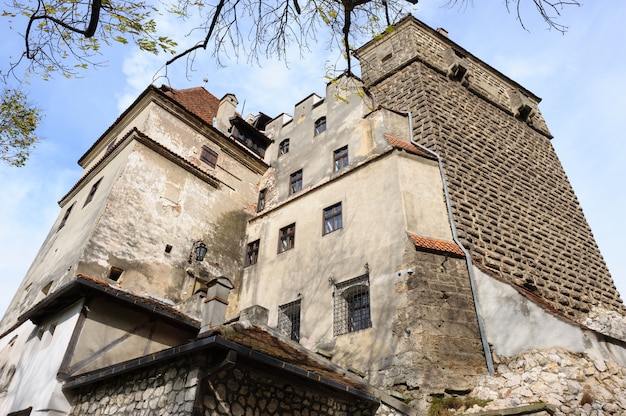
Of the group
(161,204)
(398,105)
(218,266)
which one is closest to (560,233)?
(398,105)

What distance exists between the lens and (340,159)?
541 inches

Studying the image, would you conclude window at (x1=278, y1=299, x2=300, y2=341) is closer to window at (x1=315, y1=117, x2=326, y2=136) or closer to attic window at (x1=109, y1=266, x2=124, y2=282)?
attic window at (x1=109, y1=266, x2=124, y2=282)

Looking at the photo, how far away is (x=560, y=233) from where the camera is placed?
13398 millimetres

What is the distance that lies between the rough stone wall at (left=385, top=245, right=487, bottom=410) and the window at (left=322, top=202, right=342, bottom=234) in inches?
109

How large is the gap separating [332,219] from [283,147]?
558 centimetres

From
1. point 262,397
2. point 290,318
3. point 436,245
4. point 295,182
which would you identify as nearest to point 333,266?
point 290,318

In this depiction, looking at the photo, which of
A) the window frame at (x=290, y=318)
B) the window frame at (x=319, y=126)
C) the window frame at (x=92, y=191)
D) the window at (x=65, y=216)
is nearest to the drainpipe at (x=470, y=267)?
the window frame at (x=319, y=126)

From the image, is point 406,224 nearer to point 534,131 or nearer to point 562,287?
point 562,287

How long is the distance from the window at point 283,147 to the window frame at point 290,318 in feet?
22.1

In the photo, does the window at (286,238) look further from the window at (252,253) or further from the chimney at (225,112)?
the chimney at (225,112)

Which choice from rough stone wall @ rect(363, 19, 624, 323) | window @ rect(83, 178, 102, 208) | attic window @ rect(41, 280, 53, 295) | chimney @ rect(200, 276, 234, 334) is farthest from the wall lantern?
rough stone wall @ rect(363, 19, 624, 323)

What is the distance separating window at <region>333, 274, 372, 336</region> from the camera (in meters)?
10.3

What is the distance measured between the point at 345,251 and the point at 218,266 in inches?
186

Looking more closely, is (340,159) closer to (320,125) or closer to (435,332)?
(320,125)
